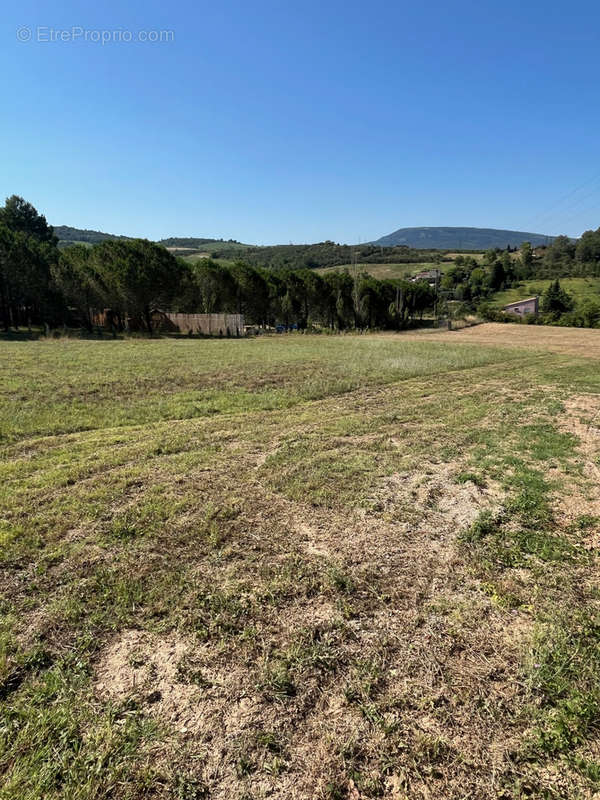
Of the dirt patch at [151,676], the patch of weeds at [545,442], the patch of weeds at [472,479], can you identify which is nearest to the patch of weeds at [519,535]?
the patch of weeds at [472,479]

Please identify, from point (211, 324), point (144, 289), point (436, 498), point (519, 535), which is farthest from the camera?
point (211, 324)

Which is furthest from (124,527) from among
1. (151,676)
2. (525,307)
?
(525,307)

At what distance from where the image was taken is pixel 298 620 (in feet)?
9.40

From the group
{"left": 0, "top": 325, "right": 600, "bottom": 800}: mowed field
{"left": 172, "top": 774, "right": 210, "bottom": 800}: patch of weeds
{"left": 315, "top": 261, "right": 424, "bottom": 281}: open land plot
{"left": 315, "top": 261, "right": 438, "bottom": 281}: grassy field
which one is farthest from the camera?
{"left": 315, "top": 261, "right": 438, "bottom": 281}: grassy field

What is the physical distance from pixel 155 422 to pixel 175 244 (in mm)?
194672

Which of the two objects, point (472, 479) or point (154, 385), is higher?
point (154, 385)

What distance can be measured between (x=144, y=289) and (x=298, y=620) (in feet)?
135

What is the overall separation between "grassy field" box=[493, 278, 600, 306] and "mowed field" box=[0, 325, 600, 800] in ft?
269

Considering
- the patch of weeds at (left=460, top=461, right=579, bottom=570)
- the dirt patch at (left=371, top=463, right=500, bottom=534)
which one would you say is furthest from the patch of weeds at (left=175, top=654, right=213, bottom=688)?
the dirt patch at (left=371, top=463, right=500, bottom=534)

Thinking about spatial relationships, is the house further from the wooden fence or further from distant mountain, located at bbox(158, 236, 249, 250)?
distant mountain, located at bbox(158, 236, 249, 250)

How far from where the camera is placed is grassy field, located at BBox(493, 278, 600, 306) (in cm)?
7112

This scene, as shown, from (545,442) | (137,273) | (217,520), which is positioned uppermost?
(137,273)

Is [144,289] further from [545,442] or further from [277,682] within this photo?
[277,682]

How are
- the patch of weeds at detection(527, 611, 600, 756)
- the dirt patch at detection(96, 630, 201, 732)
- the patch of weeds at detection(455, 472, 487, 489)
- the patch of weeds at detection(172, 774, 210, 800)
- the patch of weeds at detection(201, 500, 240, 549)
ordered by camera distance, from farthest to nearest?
the patch of weeds at detection(455, 472, 487, 489)
the patch of weeds at detection(201, 500, 240, 549)
the dirt patch at detection(96, 630, 201, 732)
the patch of weeds at detection(527, 611, 600, 756)
the patch of weeds at detection(172, 774, 210, 800)
